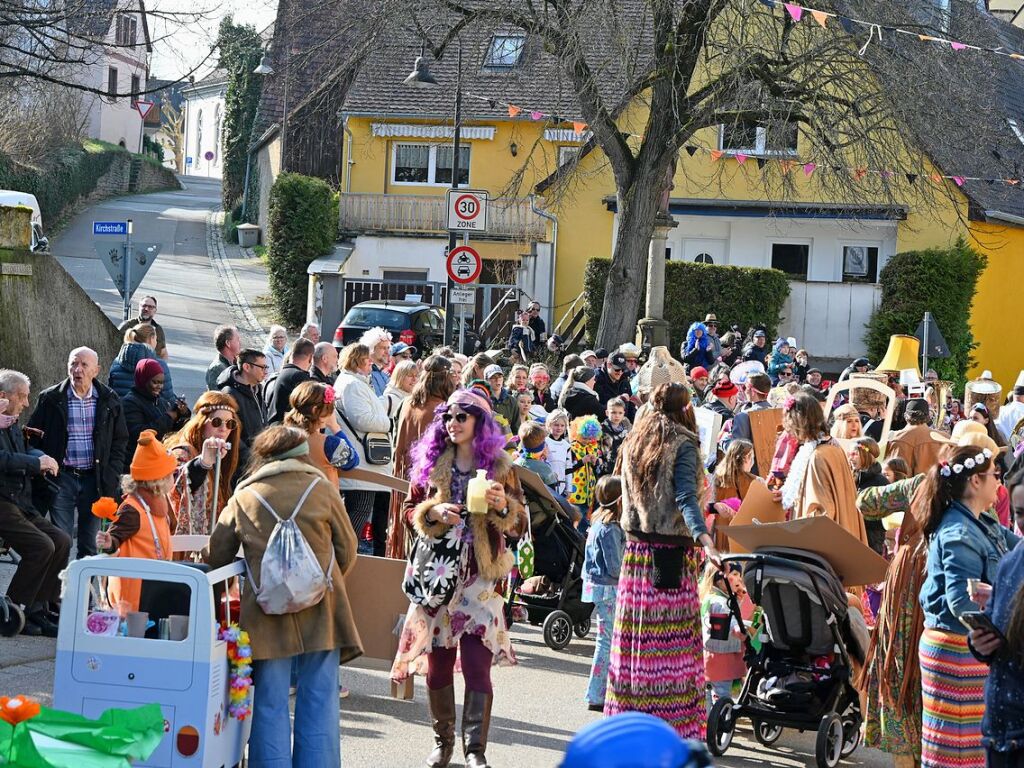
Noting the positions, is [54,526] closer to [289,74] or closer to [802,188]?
[289,74]

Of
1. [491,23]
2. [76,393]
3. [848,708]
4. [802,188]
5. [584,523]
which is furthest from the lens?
[802,188]

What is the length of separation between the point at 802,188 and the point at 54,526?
92.9 ft

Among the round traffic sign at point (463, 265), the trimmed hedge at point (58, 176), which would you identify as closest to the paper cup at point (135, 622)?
the round traffic sign at point (463, 265)

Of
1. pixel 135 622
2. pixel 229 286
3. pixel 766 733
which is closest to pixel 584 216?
pixel 229 286

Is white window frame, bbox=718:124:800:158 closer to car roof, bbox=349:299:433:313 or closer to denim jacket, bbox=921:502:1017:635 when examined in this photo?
car roof, bbox=349:299:433:313

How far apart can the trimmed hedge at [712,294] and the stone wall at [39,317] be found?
17787 mm

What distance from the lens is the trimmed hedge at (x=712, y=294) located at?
109 feet

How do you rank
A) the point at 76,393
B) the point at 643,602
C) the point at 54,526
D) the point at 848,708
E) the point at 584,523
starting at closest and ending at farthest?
the point at 643,602 < the point at 848,708 < the point at 54,526 < the point at 76,393 < the point at 584,523

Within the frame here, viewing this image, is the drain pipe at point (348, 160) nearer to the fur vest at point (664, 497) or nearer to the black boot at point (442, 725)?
the fur vest at point (664, 497)

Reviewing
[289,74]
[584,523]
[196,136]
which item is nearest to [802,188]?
[289,74]

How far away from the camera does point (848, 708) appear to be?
26.9 feet

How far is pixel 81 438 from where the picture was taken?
10.5 metres

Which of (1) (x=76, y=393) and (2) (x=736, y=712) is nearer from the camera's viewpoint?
(2) (x=736, y=712)

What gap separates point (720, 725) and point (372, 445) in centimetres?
398
